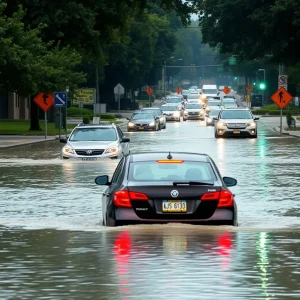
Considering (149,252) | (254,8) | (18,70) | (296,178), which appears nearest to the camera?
(149,252)

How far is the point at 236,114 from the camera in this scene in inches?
2490

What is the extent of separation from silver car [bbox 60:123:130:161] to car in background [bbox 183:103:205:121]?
63188 millimetres

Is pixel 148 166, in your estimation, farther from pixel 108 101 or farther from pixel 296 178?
pixel 108 101

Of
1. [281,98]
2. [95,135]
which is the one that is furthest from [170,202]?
[281,98]

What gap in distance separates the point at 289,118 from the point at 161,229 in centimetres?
5891

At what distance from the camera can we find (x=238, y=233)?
1708cm

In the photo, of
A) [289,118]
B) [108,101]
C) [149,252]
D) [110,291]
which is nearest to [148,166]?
[149,252]

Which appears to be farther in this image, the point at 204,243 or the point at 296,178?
the point at 296,178

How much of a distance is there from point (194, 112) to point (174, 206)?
8641 cm

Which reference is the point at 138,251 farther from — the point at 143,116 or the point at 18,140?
the point at 143,116

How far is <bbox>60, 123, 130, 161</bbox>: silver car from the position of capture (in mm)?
37750

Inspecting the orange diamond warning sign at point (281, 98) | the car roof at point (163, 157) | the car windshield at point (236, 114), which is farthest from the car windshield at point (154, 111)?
the car roof at point (163, 157)

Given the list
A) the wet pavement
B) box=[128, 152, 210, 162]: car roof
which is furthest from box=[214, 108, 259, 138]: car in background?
box=[128, 152, 210, 162]: car roof

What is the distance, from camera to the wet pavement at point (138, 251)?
11828 millimetres
